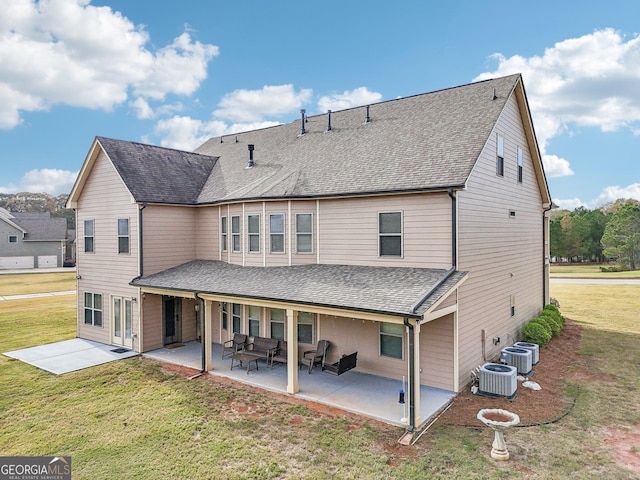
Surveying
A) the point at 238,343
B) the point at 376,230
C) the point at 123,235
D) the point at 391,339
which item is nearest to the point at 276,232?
the point at 376,230

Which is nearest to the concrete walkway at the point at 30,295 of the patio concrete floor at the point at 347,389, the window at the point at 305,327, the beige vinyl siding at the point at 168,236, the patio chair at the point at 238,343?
the beige vinyl siding at the point at 168,236

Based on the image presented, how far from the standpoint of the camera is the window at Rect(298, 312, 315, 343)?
40.7ft

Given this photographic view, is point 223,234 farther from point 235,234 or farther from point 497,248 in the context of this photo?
point 497,248

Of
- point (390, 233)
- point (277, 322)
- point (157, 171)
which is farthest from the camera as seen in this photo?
point (157, 171)

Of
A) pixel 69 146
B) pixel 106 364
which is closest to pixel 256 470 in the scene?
pixel 106 364

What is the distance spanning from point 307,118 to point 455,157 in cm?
938

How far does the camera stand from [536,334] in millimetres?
14148

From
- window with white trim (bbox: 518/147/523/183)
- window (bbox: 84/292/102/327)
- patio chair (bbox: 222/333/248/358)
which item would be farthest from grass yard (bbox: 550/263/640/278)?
window (bbox: 84/292/102/327)

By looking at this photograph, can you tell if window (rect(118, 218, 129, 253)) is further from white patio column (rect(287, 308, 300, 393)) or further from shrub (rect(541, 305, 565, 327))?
shrub (rect(541, 305, 565, 327))

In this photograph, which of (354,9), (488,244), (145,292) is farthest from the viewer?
(354,9)

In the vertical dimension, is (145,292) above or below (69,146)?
below

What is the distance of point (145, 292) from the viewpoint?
45.7ft

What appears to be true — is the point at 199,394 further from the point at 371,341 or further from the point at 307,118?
the point at 307,118

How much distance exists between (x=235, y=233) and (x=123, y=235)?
440 cm
